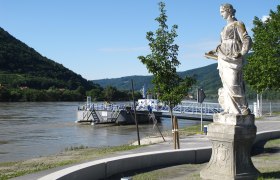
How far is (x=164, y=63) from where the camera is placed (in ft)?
53.3

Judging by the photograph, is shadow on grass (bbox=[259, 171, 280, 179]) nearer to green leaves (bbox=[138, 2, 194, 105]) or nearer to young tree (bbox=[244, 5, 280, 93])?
green leaves (bbox=[138, 2, 194, 105])

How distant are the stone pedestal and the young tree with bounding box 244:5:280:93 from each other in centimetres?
2521

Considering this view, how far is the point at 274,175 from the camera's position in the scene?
8188 mm

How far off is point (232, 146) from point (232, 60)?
60.9 inches

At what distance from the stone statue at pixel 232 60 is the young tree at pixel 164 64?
8.14 meters

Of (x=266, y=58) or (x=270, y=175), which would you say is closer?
(x=270, y=175)

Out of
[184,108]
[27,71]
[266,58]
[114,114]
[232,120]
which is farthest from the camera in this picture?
[27,71]

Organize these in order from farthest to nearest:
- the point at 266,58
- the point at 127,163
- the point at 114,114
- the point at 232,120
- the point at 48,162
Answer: the point at 114,114 → the point at 266,58 → the point at 48,162 → the point at 127,163 → the point at 232,120

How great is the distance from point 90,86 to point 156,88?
171323 mm

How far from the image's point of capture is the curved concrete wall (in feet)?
25.1

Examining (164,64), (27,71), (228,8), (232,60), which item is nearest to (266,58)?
(164,64)

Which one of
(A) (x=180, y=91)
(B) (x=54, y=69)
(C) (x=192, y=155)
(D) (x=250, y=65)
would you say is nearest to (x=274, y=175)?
(C) (x=192, y=155)

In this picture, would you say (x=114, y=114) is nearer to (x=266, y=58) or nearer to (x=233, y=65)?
(x=266, y=58)

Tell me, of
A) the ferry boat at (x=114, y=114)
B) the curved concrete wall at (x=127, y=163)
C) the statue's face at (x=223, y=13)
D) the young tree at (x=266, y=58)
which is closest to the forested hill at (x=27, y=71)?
the ferry boat at (x=114, y=114)
